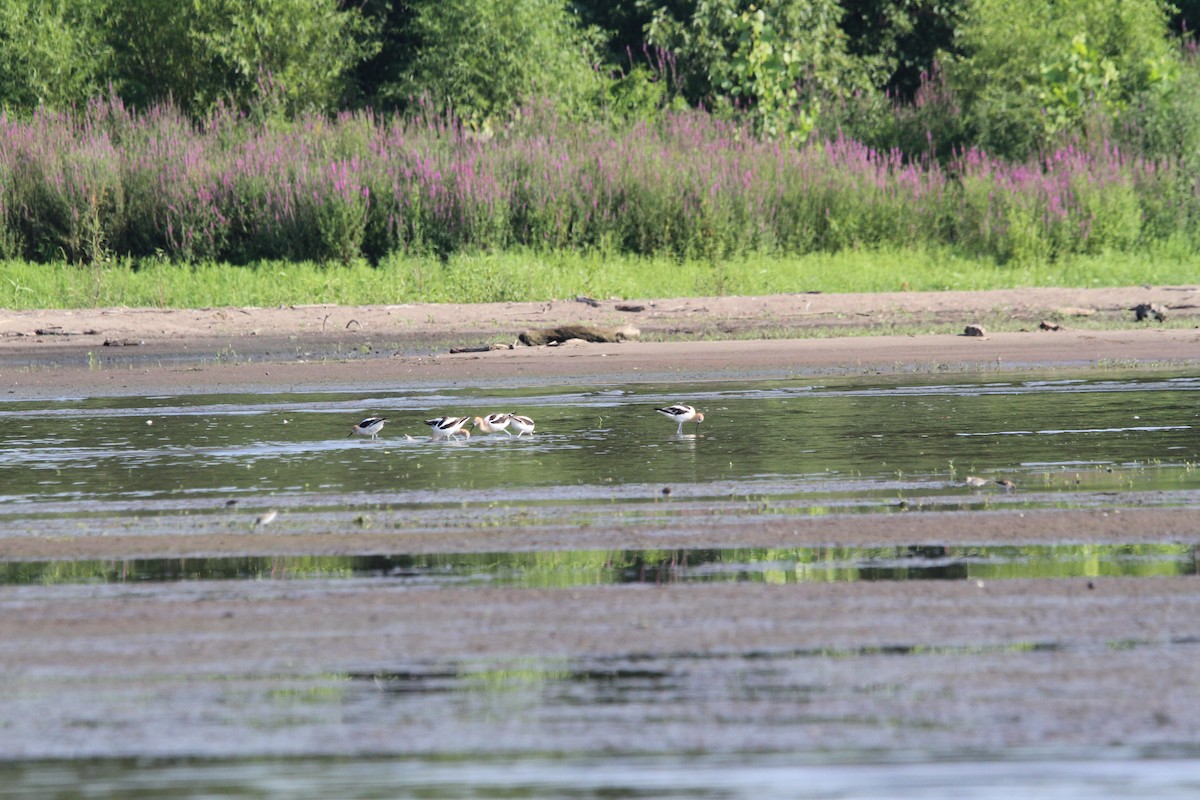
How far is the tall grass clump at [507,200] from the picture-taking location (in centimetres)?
1980

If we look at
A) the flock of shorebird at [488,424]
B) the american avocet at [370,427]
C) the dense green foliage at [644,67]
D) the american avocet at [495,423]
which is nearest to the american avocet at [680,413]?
the flock of shorebird at [488,424]

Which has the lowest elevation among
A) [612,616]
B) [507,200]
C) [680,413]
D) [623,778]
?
[507,200]

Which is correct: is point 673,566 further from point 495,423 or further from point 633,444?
point 495,423

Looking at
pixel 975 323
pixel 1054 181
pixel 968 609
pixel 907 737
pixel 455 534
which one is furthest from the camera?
pixel 1054 181

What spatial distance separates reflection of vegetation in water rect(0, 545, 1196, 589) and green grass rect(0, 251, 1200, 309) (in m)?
12.3

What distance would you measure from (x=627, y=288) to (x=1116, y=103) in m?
9.51

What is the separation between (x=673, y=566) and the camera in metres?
5.88

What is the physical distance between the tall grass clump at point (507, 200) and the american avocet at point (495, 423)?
30.2 ft

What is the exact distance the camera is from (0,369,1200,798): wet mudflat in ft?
12.6

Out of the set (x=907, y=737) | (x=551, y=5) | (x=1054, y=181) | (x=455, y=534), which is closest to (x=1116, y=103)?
(x=1054, y=181)

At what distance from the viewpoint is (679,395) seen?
39.6ft

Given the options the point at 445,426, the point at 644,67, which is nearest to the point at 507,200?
the point at 644,67

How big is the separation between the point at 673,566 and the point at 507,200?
14313mm

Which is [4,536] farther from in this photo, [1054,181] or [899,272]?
[1054,181]
